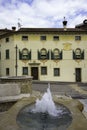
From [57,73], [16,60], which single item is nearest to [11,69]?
[16,60]

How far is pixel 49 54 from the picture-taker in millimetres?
39562

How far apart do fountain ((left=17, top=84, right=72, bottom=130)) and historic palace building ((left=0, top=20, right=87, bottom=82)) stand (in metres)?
31.9

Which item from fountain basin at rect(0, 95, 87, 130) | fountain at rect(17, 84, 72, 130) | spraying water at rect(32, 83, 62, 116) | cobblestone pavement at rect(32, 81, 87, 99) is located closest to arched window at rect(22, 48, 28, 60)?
cobblestone pavement at rect(32, 81, 87, 99)

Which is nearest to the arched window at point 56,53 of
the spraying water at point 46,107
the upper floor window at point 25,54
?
the upper floor window at point 25,54

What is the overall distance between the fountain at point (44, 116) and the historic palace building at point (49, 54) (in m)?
31.9

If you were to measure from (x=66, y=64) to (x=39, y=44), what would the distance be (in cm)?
Answer: 492

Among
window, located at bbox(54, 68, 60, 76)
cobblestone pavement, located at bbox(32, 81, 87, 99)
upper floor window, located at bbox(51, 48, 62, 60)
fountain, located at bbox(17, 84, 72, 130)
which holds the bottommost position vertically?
cobblestone pavement, located at bbox(32, 81, 87, 99)

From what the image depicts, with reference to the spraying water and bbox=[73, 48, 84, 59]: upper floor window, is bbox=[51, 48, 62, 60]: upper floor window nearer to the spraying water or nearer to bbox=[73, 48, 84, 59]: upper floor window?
bbox=[73, 48, 84, 59]: upper floor window

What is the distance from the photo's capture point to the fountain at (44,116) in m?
6.22

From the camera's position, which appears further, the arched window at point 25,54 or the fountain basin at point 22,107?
the arched window at point 25,54

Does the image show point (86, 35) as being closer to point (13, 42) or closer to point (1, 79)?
point (13, 42)

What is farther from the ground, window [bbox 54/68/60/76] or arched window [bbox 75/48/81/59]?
arched window [bbox 75/48/81/59]

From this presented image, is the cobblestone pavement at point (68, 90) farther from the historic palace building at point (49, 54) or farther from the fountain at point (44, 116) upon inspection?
the fountain at point (44, 116)

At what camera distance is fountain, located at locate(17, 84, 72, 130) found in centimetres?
622
